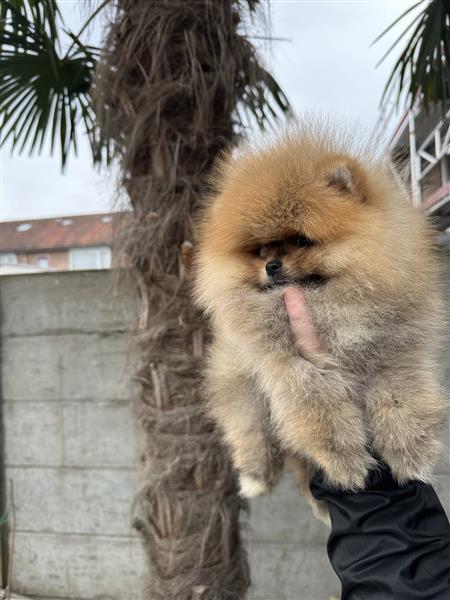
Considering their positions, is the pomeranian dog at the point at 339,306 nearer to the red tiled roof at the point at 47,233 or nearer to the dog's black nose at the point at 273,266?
the dog's black nose at the point at 273,266

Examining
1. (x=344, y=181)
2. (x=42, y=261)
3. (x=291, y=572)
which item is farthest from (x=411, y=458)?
(x=42, y=261)

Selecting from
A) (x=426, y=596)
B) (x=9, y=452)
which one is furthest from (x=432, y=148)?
(x=426, y=596)

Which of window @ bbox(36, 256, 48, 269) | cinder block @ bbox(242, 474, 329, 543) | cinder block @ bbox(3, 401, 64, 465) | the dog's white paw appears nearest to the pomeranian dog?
the dog's white paw

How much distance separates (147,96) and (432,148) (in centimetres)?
795

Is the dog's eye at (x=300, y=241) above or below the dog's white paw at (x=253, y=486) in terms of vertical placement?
above

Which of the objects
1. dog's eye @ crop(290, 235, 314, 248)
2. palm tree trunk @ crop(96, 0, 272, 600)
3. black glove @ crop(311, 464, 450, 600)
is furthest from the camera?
palm tree trunk @ crop(96, 0, 272, 600)

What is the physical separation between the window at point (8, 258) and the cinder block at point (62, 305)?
47cm

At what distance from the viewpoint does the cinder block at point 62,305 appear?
2729 millimetres

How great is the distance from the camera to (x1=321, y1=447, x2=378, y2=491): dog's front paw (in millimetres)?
959

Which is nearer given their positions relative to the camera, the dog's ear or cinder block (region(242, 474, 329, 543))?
the dog's ear

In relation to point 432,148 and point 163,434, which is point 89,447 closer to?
point 163,434

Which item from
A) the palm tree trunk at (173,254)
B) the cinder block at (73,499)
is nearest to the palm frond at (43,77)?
the palm tree trunk at (173,254)

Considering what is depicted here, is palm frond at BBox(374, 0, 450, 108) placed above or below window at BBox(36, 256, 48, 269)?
above

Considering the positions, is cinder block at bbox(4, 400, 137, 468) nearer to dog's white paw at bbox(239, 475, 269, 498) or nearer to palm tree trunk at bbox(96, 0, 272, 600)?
palm tree trunk at bbox(96, 0, 272, 600)
